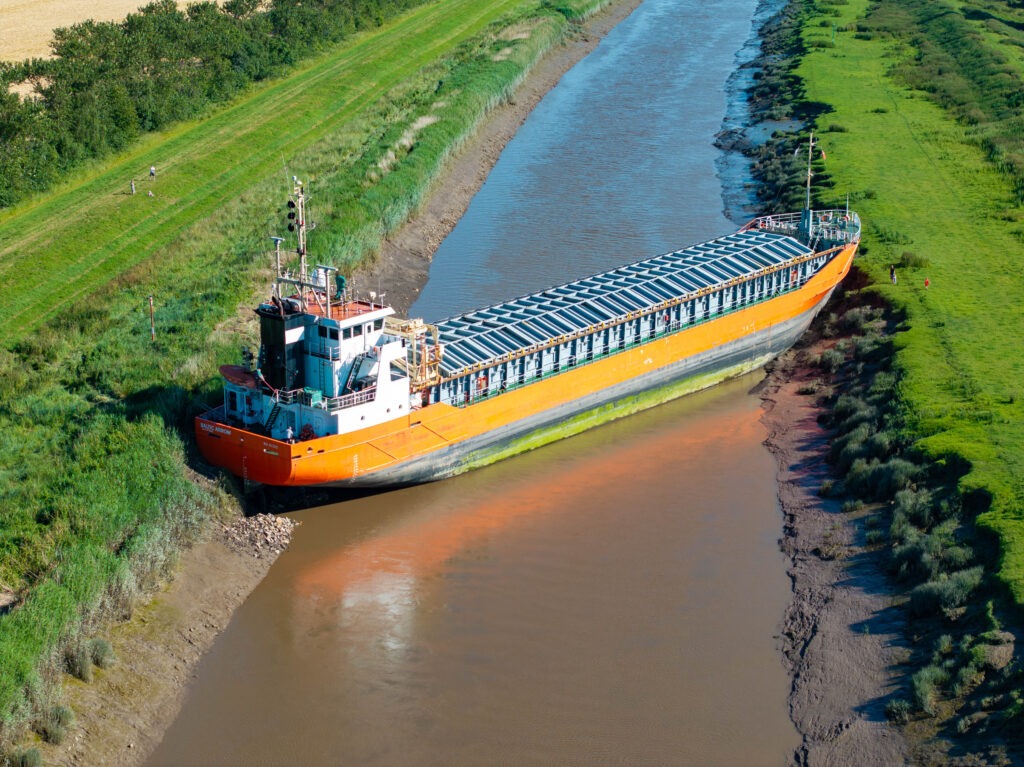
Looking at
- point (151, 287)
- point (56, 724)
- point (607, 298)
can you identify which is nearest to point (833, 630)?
point (56, 724)

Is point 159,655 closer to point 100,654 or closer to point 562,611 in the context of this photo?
point 100,654

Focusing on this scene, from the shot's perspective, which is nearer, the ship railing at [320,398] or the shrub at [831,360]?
the ship railing at [320,398]

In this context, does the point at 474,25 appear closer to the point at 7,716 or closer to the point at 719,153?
the point at 719,153

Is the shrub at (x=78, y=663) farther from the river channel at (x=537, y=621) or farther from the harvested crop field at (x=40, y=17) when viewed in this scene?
the harvested crop field at (x=40, y=17)

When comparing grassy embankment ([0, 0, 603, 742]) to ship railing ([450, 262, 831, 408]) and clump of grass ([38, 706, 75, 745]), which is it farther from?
ship railing ([450, 262, 831, 408])

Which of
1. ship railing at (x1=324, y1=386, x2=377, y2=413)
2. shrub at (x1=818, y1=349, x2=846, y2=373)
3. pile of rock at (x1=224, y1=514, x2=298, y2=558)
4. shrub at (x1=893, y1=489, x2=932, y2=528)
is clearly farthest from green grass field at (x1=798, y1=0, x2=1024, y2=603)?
pile of rock at (x1=224, y1=514, x2=298, y2=558)

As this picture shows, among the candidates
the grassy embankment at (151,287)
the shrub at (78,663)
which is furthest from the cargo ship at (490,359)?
the shrub at (78,663)

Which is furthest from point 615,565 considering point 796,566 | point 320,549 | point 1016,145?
point 1016,145
